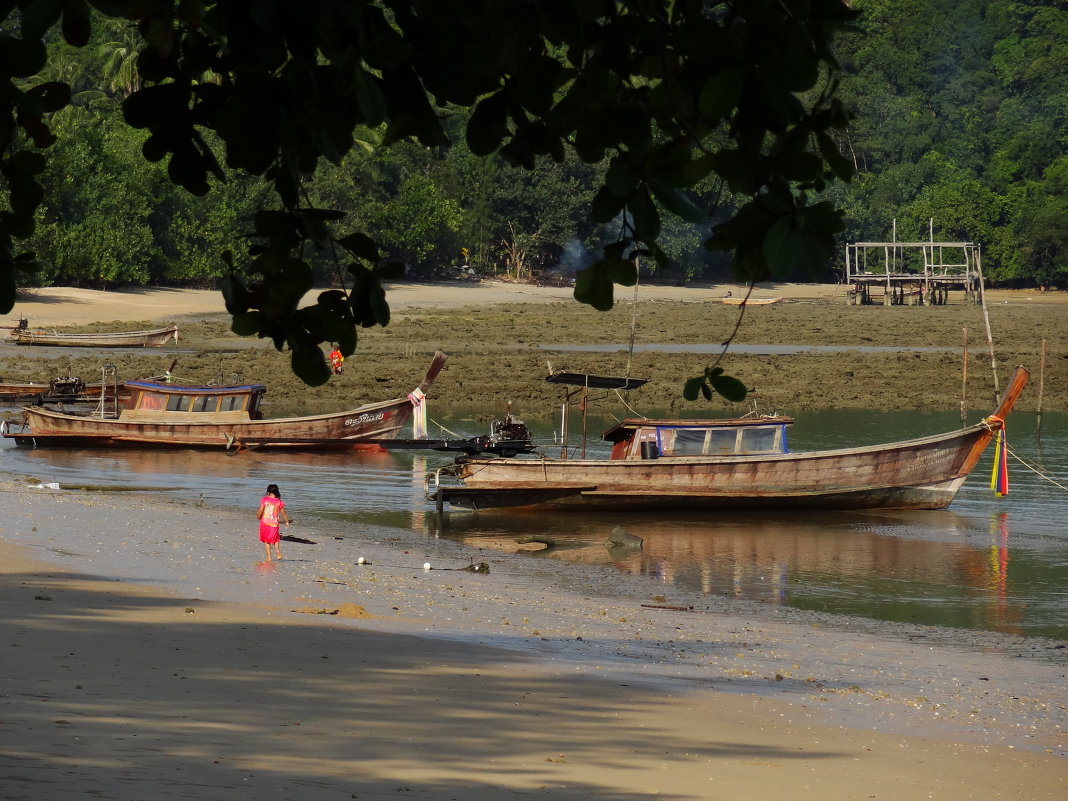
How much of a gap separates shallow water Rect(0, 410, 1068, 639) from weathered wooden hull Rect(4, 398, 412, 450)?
31 cm

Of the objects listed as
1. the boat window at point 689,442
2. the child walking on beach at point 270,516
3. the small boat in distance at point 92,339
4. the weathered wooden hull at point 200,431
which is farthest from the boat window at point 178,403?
the small boat in distance at point 92,339

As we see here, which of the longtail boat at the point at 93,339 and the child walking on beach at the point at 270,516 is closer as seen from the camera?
the child walking on beach at the point at 270,516

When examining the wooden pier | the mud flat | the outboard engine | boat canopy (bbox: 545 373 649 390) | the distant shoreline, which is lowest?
→ the outboard engine

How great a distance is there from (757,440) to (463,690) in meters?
16.2

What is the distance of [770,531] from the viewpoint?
24.5 m

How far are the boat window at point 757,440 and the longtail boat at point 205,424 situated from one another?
8278 millimetres

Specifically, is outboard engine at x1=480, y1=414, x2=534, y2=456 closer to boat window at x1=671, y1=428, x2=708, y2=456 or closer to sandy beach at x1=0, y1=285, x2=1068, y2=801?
boat window at x1=671, y1=428, x2=708, y2=456

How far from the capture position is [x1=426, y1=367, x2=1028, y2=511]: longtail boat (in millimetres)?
25203

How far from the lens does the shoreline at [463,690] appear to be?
820 centimetres

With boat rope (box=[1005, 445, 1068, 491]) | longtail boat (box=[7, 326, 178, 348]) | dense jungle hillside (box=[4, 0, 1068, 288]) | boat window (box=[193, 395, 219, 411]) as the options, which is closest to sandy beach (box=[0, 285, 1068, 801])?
boat rope (box=[1005, 445, 1068, 491])

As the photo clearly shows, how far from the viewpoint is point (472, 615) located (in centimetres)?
1488

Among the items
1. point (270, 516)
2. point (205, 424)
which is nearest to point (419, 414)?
point (205, 424)

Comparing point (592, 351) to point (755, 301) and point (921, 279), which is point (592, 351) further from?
point (921, 279)

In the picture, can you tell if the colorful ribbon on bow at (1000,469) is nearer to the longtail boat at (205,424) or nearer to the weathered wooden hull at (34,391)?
the longtail boat at (205,424)
